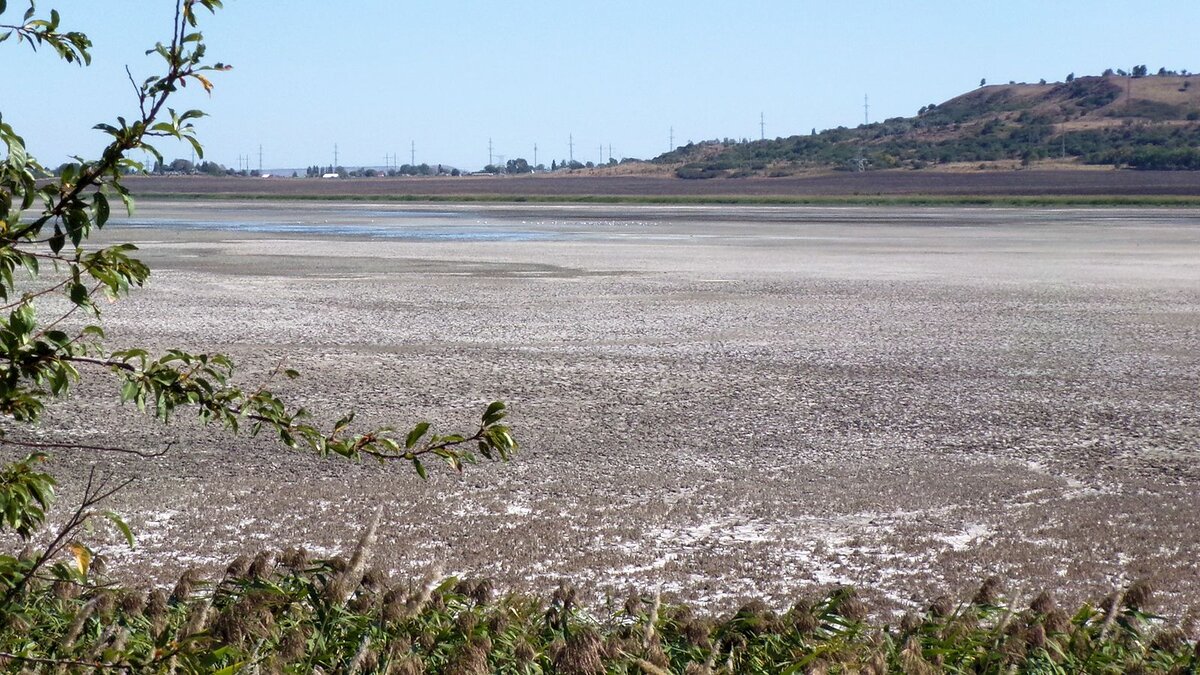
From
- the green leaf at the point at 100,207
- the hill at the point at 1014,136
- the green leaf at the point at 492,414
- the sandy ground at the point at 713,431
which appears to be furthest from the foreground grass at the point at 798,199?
the green leaf at the point at 100,207

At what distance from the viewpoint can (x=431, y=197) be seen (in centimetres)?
7962

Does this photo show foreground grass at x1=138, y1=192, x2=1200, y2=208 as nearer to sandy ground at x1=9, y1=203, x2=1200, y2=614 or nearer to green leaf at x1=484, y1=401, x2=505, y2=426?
sandy ground at x1=9, y1=203, x2=1200, y2=614

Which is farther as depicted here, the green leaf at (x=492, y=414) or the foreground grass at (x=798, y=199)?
the foreground grass at (x=798, y=199)

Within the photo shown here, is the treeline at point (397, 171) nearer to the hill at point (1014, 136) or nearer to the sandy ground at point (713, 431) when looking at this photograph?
the hill at point (1014, 136)

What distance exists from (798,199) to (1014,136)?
70.5 m

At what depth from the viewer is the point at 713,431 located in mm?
9125

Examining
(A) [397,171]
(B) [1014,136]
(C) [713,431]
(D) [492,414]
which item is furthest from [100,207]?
(A) [397,171]

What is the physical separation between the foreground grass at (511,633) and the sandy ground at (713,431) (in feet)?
3.22

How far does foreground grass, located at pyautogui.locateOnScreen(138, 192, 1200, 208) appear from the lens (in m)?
61.4

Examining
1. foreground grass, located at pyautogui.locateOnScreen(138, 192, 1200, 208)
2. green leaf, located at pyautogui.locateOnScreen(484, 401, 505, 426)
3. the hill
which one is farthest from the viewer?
the hill

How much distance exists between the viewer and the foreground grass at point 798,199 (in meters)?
61.4

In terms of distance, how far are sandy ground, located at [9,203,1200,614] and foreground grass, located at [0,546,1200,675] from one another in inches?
38.6

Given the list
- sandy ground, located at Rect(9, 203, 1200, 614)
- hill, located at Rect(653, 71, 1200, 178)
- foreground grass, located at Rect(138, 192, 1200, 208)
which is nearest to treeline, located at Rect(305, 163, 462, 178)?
hill, located at Rect(653, 71, 1200, 178)

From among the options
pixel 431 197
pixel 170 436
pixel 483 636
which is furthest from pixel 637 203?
pixel 483 636
